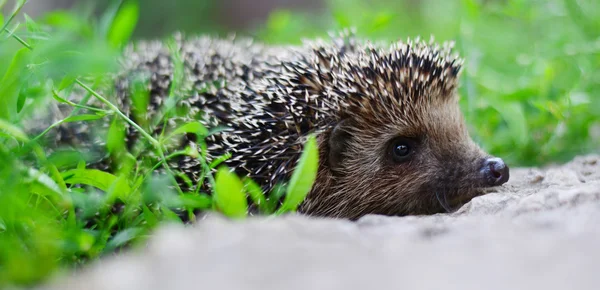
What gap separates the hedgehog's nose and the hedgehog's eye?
44 cm

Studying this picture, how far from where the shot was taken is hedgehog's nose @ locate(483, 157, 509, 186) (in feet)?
10.2

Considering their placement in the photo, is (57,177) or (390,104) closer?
(57,177)

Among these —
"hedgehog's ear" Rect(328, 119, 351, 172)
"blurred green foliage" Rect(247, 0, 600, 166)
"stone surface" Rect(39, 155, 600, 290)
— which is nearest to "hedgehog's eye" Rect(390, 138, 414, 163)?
"hedgehog's ear" Rect(328, 119, 351, 172)

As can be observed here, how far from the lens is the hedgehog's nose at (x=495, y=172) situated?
10.2ft

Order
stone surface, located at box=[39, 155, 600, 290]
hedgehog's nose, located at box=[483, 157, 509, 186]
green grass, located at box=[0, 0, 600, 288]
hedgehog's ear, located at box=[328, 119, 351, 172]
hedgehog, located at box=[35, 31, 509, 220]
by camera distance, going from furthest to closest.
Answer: hedgehog's ear, located at box=[328, 119, 351, 172] < hedgehog, located at box=[35, 31, 509, 220] < hedgehog's nose, located at box=[483, 157, 509, 186] < green grass, located at box=[0, 0, 600, 288] < stone surface, located at box=[39, 155, 600, 290]

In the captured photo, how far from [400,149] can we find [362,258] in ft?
5.79

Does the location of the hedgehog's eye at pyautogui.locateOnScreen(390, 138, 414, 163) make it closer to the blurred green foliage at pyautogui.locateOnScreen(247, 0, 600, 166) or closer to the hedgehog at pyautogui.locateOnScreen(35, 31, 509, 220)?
the hedgehog at pyautogui.locateOnScreen(35, 31, 509, 220)

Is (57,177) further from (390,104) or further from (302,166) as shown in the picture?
(390,104)

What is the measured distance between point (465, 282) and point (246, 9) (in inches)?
464

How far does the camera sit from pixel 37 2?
407 inches

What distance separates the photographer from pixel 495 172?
312 centimetres

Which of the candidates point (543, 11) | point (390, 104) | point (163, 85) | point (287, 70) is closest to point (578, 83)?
point (543, 11)

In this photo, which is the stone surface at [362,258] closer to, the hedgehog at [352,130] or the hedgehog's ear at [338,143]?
the hedgehog at [352,130]

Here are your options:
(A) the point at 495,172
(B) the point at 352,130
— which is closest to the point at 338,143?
(B) the point at 352,130
